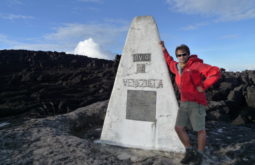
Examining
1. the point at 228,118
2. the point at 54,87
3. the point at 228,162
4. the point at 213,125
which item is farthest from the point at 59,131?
the point at 54,87

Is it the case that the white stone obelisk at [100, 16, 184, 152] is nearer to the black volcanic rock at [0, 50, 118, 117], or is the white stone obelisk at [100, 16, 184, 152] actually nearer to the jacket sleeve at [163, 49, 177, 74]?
the jacket sleeve at [163, 49, 177, 74]

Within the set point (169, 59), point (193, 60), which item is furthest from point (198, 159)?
point (169, 59)

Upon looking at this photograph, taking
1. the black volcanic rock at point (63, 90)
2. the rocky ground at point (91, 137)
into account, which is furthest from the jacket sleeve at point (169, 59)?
the black volcanic rock at point (63, 90)

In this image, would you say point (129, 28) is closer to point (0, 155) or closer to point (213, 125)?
point (0, 155)

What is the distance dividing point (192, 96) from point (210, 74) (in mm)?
409

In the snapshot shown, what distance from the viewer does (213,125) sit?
5707mm

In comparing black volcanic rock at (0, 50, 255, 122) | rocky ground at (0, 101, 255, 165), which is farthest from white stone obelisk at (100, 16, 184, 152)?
black volcanic rock at (0, 50, 255, 122)

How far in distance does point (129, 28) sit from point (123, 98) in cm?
130

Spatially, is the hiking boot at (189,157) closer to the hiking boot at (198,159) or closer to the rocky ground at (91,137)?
the hiking boot at (198,159)

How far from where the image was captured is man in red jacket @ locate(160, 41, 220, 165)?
10.5 ft

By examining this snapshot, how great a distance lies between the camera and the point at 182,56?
3328 millimetres

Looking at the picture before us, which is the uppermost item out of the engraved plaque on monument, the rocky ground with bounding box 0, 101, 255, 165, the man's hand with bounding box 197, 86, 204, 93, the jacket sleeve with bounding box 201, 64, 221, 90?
the jacket sleeve with bounding box 201, 64, 221, 90

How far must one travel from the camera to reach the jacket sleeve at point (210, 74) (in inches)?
119

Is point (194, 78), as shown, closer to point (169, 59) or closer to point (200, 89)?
point (200, 89)
